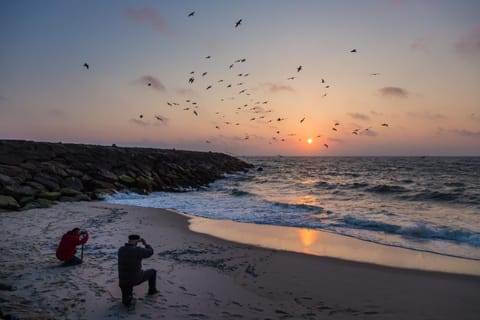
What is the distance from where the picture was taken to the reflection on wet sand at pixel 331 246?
32.6ft

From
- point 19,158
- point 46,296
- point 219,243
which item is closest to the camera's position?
point 46,296

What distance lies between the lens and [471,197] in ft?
82.6

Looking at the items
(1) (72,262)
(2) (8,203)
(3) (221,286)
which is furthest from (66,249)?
(2) (8,203)

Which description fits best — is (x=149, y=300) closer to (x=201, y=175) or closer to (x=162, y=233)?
(x=162, y=233)

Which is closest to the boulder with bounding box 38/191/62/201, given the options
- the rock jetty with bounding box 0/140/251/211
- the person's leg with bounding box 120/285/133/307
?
the rock jetty with bounding box 0/140/251/211

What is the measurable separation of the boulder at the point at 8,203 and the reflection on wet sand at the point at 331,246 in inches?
282

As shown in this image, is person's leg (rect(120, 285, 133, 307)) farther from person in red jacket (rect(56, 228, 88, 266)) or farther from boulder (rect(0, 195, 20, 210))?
boulder (rect(0, 195, 20, 210))

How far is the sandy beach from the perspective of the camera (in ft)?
20.8

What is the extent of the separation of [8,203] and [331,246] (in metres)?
12.6

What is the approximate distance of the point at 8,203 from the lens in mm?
15477

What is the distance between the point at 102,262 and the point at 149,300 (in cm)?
269

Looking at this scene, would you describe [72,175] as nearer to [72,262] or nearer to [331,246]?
[72,262]

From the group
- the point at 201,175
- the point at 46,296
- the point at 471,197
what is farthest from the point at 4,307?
the point at 201,175

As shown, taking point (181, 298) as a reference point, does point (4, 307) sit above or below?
above
